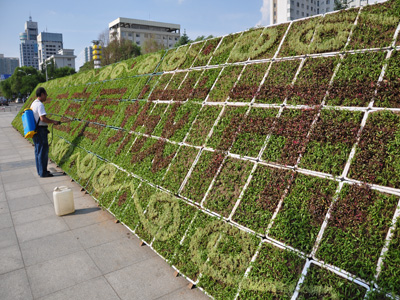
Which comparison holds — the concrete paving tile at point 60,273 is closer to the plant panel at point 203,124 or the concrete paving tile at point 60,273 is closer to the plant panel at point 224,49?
the plant panel at point 203,124

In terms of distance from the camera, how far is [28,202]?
23.5 feet

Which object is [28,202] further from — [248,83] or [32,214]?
[248,83]

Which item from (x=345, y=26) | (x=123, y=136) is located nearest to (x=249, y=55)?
(x=345, y=26)

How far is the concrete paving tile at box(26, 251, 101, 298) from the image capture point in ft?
13.1

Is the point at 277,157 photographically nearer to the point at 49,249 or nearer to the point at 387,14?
the point at 387,14

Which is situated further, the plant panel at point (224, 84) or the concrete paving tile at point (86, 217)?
the concrete paving tile at point (86, 217)

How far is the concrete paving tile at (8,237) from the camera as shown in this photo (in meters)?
5.20

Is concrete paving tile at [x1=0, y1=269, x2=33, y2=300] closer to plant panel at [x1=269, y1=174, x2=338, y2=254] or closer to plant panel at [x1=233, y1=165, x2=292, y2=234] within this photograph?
plant panel at [x1=233, y1=165, x2=292, y2=234]

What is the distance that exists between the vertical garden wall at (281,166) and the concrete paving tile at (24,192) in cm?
259

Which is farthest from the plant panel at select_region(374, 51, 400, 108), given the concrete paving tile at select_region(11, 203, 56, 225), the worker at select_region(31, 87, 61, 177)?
the worker at select_region(31, 87, 61, 177)

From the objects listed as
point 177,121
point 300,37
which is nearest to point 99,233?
point 177,121

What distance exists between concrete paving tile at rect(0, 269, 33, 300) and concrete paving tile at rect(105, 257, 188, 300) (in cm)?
102

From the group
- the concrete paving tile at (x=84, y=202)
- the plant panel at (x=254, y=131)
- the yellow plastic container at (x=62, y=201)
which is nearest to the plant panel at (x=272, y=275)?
the plant panel at (x=254, y=131)

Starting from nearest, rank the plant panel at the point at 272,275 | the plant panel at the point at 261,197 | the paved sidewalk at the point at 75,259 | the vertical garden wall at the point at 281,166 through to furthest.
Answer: the vertical garden wall at the point at 281,166
the plant panel at the point at 272,275
the plant panel at the point at 261,197
the paved sidewalk at the point at 75,259
